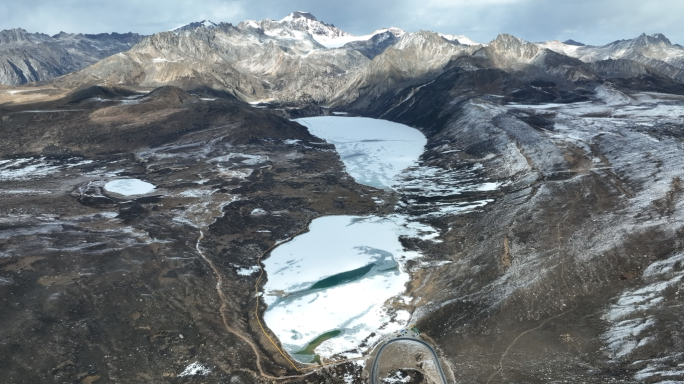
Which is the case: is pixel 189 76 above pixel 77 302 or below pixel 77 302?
above

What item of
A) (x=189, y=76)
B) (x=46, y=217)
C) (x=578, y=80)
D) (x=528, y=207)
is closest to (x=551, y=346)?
(x=528, y=207)

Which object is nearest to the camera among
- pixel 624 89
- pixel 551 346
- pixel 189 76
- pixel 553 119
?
pixel 551 346

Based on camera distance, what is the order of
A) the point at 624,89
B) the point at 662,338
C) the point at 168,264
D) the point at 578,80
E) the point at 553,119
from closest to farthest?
the point at 662,338 → the point at 168,264 → the point at 553,119 → the point at 624,89 → the point at 578,80

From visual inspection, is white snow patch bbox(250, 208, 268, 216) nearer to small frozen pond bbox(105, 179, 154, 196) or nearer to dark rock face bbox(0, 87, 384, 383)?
dark rock face bbox(0, 87, 384, 383)

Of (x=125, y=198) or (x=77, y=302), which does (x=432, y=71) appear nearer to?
(x=125, y=198)

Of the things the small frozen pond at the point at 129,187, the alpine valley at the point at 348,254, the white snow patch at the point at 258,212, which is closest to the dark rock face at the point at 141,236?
the alpine valley at the point at 348,254

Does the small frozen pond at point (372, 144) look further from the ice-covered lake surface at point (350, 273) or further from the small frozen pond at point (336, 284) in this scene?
the small frozen pond at point (336, 284)
